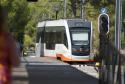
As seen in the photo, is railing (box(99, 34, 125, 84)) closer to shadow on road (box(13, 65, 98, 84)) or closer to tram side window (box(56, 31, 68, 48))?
shadow on road (box(13, 65, 98, 84))

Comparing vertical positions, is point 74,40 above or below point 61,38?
below

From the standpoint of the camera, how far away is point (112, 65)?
1460 cm

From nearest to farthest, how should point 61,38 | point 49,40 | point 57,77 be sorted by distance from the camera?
point 57,77 < point 61,38 < point 49,40

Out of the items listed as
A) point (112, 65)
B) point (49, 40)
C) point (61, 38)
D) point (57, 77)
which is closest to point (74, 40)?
point (61, 38)

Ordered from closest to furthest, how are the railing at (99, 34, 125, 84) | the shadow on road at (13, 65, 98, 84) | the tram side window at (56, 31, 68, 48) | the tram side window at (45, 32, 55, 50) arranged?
the railing at (99, 34, 125, 84) → the shadow on road at (13, 65, 98, 84) → the tram side window at (56, 31, 68, 48) → the tram side window at (45, 32, 55, 50)

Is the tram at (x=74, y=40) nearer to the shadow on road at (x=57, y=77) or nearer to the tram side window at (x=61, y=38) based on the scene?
the tram side window at (x=61, y=38)

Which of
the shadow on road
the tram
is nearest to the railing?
the shadow on road

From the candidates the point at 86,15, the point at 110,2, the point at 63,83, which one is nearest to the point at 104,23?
the point at 63,83

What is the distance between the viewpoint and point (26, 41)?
96438 millimetres

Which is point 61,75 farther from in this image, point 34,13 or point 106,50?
point 34,13

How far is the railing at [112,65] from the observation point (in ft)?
41.4

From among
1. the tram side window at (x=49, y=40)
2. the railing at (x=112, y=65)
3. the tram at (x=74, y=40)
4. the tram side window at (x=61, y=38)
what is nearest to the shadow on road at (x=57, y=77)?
the railing at (x=112, y=65)

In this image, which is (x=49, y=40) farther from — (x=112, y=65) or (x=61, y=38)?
(x=112, y=65)

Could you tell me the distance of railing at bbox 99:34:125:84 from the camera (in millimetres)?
12630
